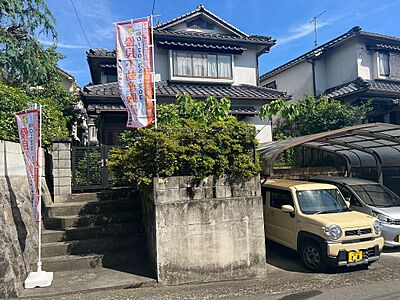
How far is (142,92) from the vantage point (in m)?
6.52

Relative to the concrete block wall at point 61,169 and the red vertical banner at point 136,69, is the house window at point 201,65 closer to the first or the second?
the concrete block wall at point 61,169

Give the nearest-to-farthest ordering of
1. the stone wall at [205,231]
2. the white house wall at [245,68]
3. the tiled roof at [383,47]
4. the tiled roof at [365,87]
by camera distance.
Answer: the stone wall at [205,231] → the tiled roof at [365,87] → the white house wall at [245,68] → the tiled roof at [383,47]

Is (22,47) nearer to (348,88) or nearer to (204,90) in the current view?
(204,90)

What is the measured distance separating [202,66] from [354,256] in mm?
11627

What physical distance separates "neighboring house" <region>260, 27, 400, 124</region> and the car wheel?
1139cm

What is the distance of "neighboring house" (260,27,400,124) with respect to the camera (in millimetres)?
15273

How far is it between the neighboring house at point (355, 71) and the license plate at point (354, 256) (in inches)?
442

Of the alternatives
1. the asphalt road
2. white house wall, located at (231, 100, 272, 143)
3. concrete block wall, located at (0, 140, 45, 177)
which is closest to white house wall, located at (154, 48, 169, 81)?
white house wall, located at (231, 100, 272, 143)

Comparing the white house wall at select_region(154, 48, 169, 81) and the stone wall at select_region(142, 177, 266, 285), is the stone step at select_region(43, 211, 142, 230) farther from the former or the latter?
the white house wall at select_region(154, 48, 169, 81)

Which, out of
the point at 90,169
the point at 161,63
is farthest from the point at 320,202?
the point at 161,63

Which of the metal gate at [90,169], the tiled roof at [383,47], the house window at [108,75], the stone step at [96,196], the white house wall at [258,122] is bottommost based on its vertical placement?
the stone step at [96,196]

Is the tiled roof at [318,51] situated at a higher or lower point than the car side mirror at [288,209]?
higher

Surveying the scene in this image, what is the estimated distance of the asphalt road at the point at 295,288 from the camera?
481 centimetres

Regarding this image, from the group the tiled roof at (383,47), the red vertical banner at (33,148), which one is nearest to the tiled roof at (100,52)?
the red vertical banner at (33,148)
